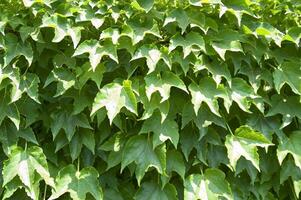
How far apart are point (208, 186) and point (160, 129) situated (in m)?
0.33

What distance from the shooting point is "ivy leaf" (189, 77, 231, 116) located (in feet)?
6.66

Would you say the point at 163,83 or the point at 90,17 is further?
the point at 90,17

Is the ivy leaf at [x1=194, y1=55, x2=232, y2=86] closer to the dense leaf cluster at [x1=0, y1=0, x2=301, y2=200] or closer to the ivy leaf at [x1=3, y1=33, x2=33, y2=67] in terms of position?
the dense leaf cluster at [x1=0, y1=0, x2=301, y2=200]

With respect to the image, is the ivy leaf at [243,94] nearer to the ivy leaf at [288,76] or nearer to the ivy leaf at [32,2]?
the ivy leaf at [288,76]

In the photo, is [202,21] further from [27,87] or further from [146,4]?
[27,87]

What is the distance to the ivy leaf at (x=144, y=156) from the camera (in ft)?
6.61

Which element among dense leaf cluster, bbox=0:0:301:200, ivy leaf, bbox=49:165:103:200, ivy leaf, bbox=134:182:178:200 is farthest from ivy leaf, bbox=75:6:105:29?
ivy leaf, bbox=134:182:178:200

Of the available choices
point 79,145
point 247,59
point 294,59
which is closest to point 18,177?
point 79,145

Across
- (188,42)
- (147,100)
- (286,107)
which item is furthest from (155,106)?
(286,107)

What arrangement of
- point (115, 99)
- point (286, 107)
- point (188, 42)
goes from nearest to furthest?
1. point (115, 99)
2. point (188, 42)
3. point (286, 107)

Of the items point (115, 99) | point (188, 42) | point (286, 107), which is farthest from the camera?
point (286, 107)

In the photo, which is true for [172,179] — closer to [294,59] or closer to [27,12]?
[294,59]

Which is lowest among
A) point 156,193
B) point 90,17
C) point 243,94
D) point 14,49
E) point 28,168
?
point 156,193

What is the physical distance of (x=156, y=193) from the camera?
2094 millimetres
